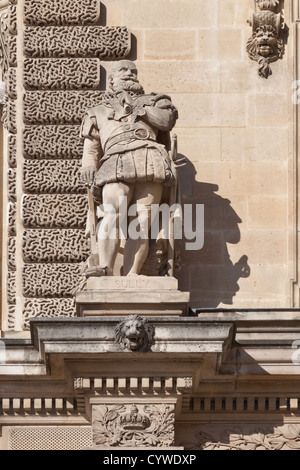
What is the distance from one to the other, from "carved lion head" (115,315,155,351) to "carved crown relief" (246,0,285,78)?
3.04 meters

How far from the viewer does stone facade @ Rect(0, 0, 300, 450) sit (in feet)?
60.6

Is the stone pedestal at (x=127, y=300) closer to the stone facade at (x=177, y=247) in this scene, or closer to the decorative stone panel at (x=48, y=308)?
the stone facade at (x=177, y=247)

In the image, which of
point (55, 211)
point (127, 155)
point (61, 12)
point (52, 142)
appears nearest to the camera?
point (127, 155)

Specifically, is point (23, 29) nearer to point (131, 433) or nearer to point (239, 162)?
point (239, 162)

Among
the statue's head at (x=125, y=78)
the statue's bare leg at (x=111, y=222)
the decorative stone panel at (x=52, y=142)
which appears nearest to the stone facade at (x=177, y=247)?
the decorative stone panel at (x=52, y=142)

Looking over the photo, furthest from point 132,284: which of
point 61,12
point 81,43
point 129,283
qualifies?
point 61,12

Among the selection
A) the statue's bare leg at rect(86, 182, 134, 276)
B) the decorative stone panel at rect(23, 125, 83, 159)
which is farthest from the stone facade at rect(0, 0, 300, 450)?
the statue's bare leg at rect(86, 182, 134, 276)

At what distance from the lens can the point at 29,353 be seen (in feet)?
61.4

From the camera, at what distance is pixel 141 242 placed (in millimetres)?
19078

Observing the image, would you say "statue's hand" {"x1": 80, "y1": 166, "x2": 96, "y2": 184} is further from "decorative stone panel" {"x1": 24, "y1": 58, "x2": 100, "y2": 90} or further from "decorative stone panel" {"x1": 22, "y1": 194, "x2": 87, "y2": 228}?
"decorative stone panel" {"x1": 24, "y1": 58, "x2": 100, "y2": 90}

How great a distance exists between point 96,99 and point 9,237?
141 centimetres

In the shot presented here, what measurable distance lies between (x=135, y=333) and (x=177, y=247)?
1745mm

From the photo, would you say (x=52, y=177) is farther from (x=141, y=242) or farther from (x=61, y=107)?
(x=141, y=242)

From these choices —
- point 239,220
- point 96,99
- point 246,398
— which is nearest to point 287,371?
point 246,398
